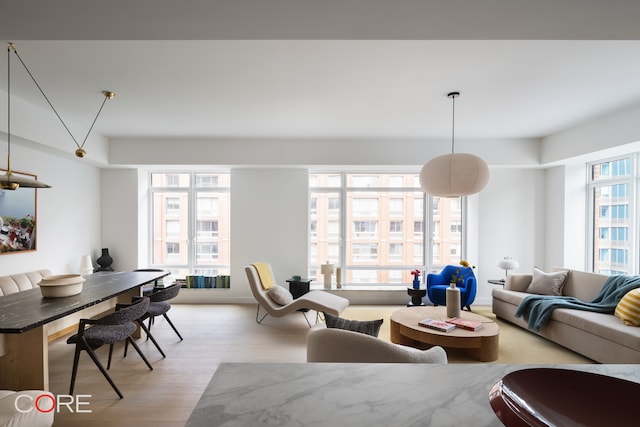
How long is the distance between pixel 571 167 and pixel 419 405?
5474mm

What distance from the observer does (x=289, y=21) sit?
1413 millimetres

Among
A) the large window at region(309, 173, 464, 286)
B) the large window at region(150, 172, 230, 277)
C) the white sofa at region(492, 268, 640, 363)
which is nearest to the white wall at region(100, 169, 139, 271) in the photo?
the large window at region(150, 172, 230, 277)

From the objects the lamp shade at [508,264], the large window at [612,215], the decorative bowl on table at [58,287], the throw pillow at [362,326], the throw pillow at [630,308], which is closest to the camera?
the throw pillow at [362,326]

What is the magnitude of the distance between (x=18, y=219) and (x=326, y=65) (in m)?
3.85

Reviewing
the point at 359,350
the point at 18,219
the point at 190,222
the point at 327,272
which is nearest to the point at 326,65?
the point at 359,350

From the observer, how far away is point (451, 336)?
9.34 ft

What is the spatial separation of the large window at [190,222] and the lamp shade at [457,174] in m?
3.81

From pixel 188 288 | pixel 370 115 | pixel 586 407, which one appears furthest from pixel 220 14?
pixel 188 288

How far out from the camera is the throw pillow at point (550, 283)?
3971 millimetres

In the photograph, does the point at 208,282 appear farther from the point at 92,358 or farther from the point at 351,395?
the point at 351,395

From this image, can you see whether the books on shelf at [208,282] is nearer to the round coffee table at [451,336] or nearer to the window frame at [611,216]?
the round coffee table at [451,336]

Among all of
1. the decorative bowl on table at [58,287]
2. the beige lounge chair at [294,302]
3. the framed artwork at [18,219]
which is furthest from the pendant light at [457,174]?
the framed artwork at [18,219]

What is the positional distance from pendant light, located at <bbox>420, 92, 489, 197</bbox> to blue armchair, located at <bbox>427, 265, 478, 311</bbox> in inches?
69.1

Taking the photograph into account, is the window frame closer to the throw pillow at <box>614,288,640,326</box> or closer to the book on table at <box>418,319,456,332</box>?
the throw pillow at <box>614,288,640,326</box>
